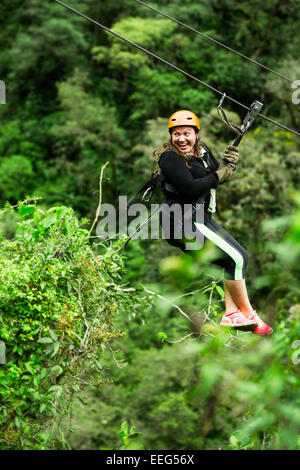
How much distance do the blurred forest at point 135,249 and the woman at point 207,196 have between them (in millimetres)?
269

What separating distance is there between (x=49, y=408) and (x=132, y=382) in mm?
9450

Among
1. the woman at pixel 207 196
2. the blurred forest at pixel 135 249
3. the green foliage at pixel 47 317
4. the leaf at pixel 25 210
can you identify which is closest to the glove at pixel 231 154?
the woman at pixel 207 196

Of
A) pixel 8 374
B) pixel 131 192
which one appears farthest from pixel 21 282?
pixel 131 192

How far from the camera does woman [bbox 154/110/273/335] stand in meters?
3.85

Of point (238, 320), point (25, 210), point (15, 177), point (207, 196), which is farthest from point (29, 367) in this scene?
point (15, 177)

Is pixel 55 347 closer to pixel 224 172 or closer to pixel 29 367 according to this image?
pixel 29 367

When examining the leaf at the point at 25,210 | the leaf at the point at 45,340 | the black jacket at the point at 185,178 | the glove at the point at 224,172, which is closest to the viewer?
the black jacket at the point at 185,178

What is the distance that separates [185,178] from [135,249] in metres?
12.9

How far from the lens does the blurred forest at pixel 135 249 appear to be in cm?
174

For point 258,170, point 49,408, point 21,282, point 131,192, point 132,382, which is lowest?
point 132,382

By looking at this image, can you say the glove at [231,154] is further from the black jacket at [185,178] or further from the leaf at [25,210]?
the leaf at [25,210]
